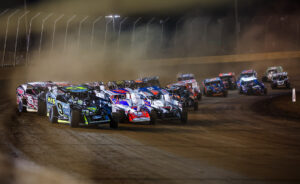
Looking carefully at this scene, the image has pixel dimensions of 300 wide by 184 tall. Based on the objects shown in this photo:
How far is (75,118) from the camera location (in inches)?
672

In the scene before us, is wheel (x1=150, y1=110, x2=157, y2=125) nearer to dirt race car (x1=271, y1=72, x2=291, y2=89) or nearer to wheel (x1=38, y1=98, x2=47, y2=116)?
wheel (x1=38, y1=98, x2=47, y2=116)

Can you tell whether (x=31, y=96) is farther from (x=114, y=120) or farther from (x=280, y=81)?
(x=280, y=81)

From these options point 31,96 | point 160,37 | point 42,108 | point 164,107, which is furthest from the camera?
point 160,37

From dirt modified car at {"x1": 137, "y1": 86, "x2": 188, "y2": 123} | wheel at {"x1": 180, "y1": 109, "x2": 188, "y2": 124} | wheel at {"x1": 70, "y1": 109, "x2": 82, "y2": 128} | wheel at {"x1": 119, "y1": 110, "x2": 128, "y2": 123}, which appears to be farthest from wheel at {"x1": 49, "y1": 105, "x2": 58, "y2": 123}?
wheel at {"x1": 180, "y1": 109, "x2": 188, "y2": 124}

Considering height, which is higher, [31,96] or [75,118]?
[31,96]

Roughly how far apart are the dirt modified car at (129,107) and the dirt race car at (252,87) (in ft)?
60.4

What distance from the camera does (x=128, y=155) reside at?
1163 centimetres

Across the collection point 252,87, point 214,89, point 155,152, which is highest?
point 252,87

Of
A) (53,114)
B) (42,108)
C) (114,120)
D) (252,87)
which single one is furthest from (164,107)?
(252,87)

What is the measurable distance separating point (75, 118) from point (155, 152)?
578cm

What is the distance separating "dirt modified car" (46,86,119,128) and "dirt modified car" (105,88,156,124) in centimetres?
97

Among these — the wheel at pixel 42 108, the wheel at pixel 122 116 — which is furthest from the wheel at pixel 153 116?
the wheel at pixel 42 108

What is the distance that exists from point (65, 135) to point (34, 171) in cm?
562

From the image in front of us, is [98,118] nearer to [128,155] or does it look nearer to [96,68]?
[128,155]
